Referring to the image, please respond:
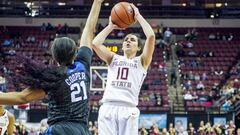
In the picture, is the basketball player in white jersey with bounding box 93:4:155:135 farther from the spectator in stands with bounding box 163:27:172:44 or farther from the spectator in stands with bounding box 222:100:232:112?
the spectator in stands with bounding box 163:27:172:44

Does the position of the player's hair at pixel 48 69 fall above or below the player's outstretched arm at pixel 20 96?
above

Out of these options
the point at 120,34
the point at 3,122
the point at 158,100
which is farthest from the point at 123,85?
the point at 120,34

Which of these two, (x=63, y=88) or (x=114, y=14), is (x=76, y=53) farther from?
(x=114, y=14)

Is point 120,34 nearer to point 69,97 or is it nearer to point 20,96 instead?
point 69,97

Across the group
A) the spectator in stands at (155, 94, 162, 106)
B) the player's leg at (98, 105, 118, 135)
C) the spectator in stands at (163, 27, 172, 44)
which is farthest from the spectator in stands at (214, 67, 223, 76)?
the player's leg at (98, 105, 118, 135)

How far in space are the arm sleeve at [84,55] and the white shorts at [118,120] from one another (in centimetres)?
247

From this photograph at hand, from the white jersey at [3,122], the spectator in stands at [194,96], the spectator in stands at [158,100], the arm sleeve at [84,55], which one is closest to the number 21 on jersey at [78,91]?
the arm sleeve at [84,55]

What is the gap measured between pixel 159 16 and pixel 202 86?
9160 millimetres

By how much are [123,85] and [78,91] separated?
2807mm

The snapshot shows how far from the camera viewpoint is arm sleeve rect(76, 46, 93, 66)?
4426mm

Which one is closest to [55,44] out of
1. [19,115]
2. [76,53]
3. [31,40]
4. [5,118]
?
→ [76,53]

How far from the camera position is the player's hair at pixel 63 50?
161 inches

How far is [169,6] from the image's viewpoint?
34.9 metres

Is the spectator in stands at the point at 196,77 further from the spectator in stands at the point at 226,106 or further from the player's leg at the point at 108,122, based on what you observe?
the player's leg at the point at 108,122
